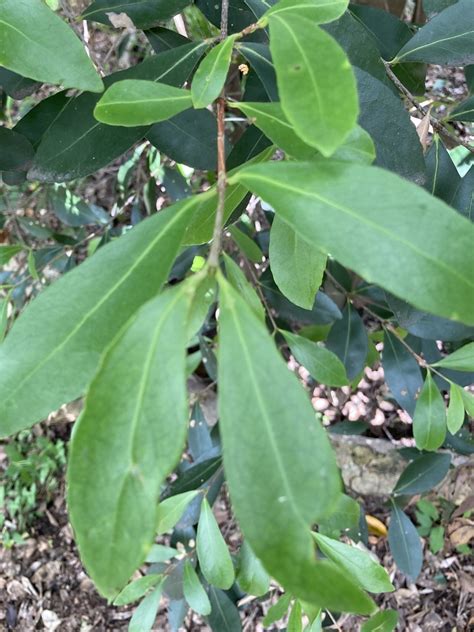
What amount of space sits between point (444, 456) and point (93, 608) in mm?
1416

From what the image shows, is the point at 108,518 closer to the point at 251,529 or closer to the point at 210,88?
the point at 251,529

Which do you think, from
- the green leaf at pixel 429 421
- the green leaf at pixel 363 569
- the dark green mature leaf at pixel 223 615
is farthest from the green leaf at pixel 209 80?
the dark green mature leaf at pixel 223 615

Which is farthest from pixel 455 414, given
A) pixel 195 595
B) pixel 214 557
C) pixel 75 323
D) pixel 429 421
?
pixel 75 323

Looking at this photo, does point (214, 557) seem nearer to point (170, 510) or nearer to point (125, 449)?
point (170, 510)

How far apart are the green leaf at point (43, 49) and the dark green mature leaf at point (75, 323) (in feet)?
0.62

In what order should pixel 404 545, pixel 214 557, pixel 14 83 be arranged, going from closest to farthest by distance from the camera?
pixel 14 83 < pixel 214 557 < pixel 404 545

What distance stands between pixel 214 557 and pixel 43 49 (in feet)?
2.71

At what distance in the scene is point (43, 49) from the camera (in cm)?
55

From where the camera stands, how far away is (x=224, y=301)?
15.6 inches

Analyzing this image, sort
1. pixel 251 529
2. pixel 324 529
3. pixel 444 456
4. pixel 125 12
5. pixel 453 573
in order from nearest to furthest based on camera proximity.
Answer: pixel 251 529, pixel 125 12, pixel 324 529, pixel 444 456, pixel 453 573

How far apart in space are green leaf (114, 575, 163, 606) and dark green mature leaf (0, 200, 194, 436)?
85 centimetres

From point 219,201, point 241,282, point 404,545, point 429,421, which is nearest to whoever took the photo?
point 219,201

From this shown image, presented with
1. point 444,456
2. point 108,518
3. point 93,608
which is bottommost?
point 93,608

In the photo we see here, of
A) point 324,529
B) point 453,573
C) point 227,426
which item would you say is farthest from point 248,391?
point 453,573
